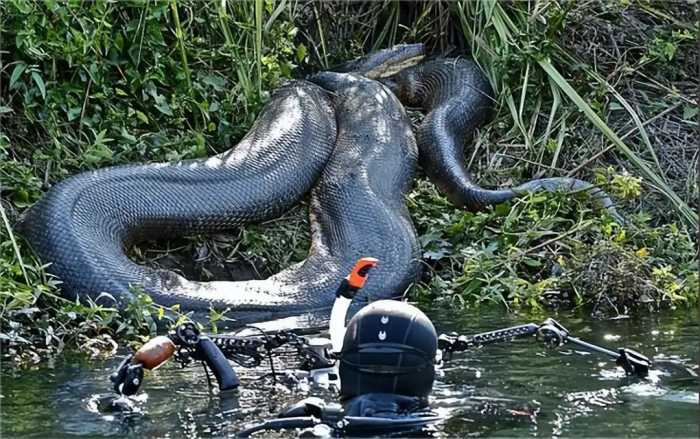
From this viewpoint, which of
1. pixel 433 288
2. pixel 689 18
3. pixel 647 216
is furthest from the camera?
pixel 689 18

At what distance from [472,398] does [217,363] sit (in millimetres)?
1087

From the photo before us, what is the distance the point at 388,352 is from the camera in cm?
512

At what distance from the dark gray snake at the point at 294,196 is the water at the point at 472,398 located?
49.9 inches

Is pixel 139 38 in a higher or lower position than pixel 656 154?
higher

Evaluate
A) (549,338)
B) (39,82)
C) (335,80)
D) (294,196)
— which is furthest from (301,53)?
(549,338)

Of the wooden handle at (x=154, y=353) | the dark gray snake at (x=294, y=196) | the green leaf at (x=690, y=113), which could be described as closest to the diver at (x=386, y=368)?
the wooden handle at (x=154, y=353)

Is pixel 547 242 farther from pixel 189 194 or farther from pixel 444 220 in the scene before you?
pixel 189 194

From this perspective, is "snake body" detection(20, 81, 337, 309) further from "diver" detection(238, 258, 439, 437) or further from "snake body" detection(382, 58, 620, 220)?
"diver" detection(238, 258, 439, 437)

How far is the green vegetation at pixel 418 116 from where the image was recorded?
820 centimetres

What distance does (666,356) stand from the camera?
261 inches

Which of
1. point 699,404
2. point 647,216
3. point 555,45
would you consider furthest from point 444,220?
point 699,404

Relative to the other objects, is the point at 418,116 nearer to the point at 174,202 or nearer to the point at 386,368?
the point at 174,202

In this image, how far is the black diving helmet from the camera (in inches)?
202

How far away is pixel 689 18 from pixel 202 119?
13.5ft
